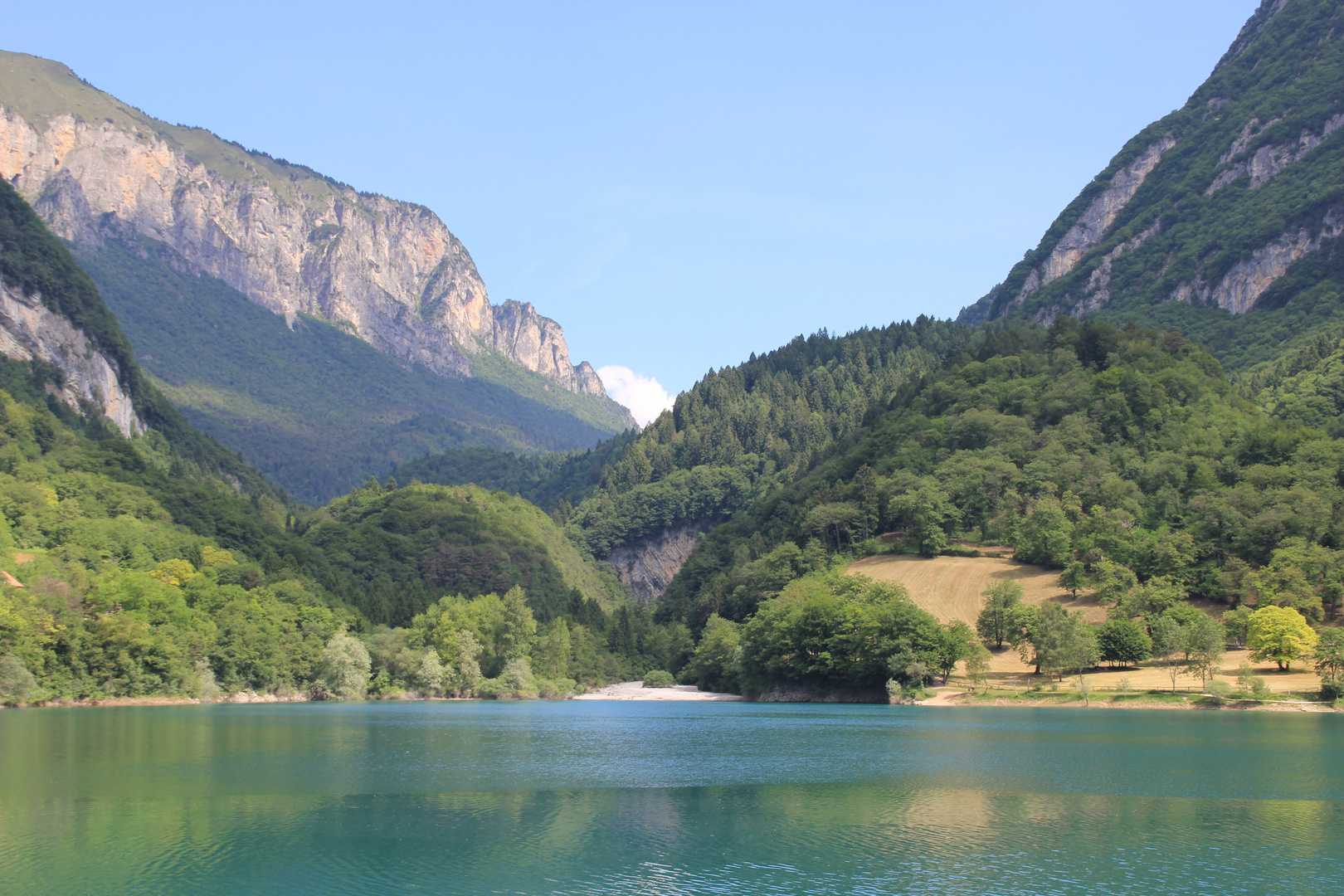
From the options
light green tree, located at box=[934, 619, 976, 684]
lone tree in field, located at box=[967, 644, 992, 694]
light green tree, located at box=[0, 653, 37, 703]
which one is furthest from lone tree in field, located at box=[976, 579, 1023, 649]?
light green tree, located at box=[0, 653, 37, 703]

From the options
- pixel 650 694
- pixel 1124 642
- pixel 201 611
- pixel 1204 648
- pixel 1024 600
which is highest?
pixel 1024 600

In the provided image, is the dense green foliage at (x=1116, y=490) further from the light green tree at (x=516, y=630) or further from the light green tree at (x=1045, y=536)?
the light green tree at (x=516, y=630)

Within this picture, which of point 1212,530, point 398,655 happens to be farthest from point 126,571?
point 1212,530

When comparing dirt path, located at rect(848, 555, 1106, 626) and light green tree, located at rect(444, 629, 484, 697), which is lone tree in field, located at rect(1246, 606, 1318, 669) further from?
light green tree, located at rect(444, 629, 484, 697)

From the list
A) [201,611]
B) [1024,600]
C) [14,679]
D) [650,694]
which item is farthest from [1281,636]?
[201,611]

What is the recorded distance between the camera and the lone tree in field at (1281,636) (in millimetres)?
100812

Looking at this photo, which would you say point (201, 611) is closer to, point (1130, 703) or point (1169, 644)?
point (1130, 703)

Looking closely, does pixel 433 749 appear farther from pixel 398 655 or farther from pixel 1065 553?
pixel 1065 553

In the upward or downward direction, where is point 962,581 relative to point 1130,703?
upward

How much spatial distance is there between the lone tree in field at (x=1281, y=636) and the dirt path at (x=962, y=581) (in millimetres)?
23990

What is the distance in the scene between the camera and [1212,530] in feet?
441

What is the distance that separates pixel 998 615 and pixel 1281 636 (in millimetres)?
29274

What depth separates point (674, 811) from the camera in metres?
46.5

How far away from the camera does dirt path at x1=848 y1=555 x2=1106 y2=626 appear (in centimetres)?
13575
